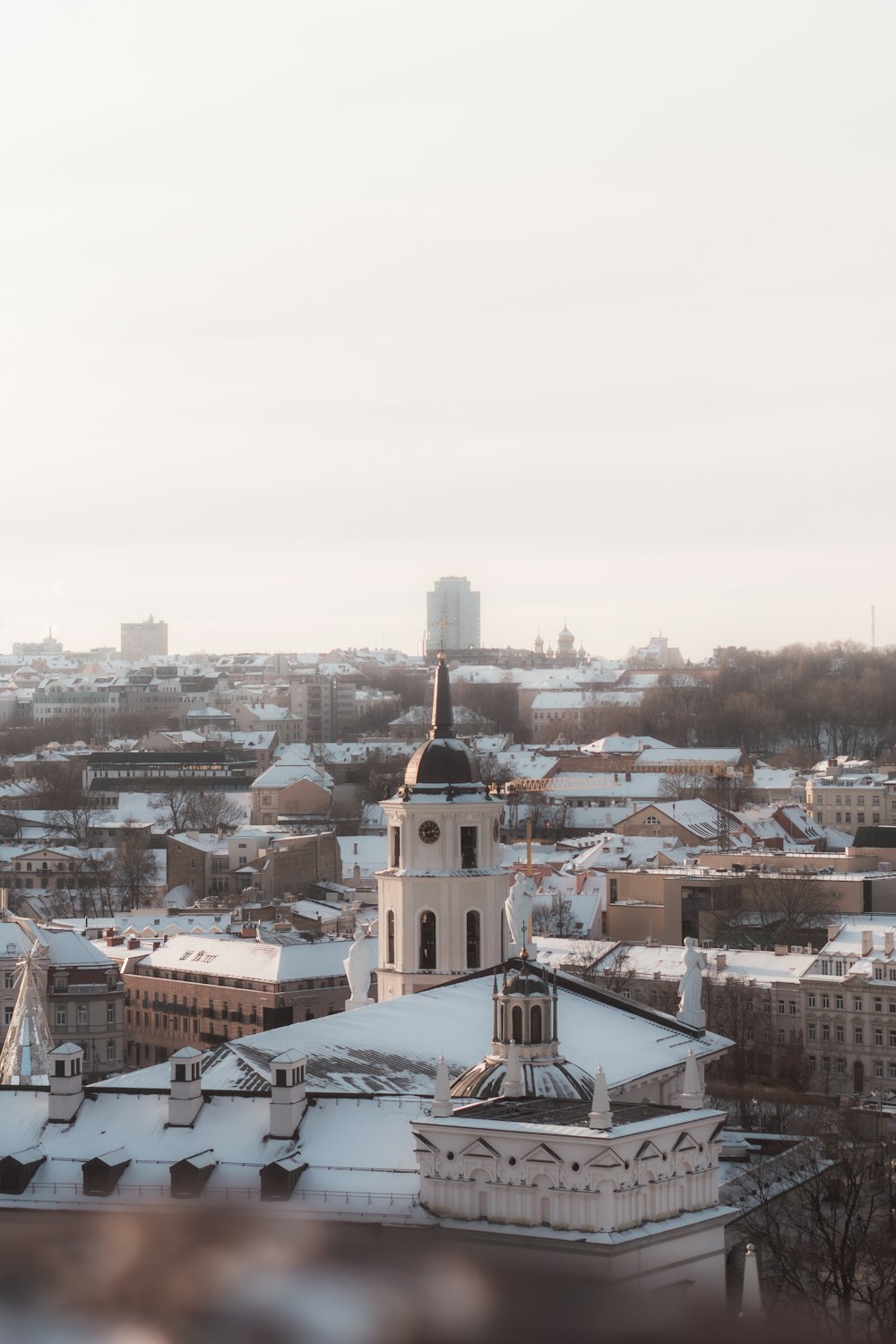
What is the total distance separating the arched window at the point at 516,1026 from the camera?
18766 millimetres

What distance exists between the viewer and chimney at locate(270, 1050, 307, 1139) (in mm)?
18234

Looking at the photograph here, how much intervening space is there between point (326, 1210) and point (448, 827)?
10895 mm

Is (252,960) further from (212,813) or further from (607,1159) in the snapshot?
(212,813)

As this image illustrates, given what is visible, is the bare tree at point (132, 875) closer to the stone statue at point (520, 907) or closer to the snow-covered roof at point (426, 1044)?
the snow-covered roof at point (426, 1044)

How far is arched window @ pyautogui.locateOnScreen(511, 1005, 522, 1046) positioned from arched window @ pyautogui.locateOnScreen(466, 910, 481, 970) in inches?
306

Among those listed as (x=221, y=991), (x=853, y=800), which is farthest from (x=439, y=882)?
(x=853, y=800)

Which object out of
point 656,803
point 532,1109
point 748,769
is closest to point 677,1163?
point 532,1109

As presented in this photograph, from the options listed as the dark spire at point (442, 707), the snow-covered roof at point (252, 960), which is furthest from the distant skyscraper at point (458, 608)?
the dark spire at point (442, 707)

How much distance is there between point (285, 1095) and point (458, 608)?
313ft

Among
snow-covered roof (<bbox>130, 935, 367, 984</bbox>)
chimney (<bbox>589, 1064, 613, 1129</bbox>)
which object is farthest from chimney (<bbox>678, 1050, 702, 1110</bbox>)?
snow-covered roof (<bbox>130, 935, 367, 984</bbox>)

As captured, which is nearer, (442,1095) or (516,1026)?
(442,1095)

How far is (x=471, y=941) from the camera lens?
26.6 m

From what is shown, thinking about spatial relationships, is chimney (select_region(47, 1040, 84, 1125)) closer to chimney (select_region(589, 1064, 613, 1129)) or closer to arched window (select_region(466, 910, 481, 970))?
chimney (select_region(589, 1064, 613, 1129))

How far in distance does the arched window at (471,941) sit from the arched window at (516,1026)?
25.5 feet
